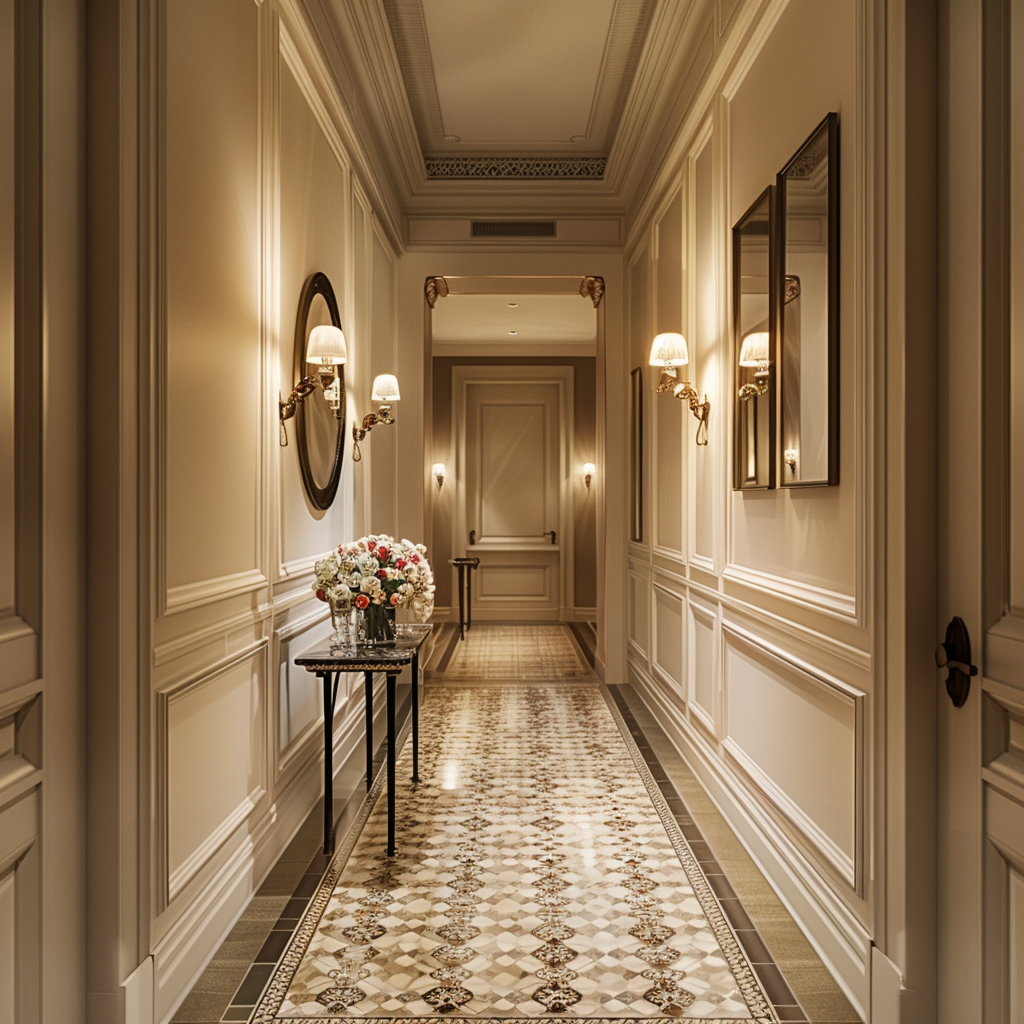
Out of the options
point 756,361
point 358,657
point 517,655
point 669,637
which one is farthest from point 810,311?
point 517,655

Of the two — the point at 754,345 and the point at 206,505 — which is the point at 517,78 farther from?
the point at 206,505

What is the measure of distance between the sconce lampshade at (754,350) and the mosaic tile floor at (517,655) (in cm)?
384

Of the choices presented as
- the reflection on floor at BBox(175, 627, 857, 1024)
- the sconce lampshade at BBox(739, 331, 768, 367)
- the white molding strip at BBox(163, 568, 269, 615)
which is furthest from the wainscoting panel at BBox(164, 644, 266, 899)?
the sconce lampshade at BBox(739, 331, 768, 367)

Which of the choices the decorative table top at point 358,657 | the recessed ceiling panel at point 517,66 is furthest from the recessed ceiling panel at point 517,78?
the decorative table top at point 358,657

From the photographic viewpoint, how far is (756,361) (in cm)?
298

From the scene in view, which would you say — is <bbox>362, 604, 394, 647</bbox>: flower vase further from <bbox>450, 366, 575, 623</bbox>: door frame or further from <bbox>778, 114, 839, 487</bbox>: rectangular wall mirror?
<bbox>450, 366, 575, 623</bbox>: door frame

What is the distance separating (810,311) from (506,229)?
4.11 metres

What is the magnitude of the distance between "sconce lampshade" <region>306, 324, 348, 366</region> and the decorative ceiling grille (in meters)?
3.27

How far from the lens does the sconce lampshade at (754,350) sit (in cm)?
293

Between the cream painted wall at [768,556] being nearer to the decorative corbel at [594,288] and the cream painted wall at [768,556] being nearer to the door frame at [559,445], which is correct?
the decorative corbel at [594,288]

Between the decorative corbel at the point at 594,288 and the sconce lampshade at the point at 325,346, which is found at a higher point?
the decorative corbel at the point at 594,288

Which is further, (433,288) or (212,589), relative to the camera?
(433,288)

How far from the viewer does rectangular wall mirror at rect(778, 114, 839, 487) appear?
2.29 m

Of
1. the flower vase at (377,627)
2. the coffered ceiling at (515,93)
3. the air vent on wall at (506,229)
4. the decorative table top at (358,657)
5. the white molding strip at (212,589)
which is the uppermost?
the coffered ceiling at (515,93)
